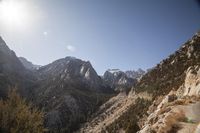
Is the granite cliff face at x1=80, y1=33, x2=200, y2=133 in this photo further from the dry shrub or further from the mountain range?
the dry shrub

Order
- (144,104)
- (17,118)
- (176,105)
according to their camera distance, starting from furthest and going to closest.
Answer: (144,104), (176,105), (17,118)

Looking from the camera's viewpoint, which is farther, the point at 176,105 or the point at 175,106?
the point at 176,105

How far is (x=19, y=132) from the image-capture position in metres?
24.2

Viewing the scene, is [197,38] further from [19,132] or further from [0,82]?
[0,82]

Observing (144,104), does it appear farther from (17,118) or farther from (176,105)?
(17,118)

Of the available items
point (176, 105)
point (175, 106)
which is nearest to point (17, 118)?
point (175, 106)

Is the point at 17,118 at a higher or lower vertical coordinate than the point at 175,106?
lower

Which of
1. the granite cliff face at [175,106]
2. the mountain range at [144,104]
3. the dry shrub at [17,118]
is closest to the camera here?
the granite cliff face at [175,106]

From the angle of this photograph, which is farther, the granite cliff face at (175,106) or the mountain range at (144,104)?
the mountain range at (144,104)

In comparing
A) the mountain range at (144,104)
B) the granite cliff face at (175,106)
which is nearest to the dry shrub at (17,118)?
the granite cliff face at (175,106)

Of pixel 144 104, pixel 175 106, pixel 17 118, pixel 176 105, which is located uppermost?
pixel 144 104

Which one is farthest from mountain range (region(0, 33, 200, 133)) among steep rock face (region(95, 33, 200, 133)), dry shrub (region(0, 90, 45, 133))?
dry shrub (region(0, 90, 45, 133))

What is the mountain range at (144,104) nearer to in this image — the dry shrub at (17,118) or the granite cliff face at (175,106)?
the granite cliff face at (175,106)

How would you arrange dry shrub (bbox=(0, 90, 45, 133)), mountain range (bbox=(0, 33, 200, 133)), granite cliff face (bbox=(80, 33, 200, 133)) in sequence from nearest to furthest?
granite cliff face (bbox=(80, 33, 200, 133)) < dry shrub (bbox=(0, 90, 45, 133)) < mountain range (bbox=(0, 33, 200, 133))
